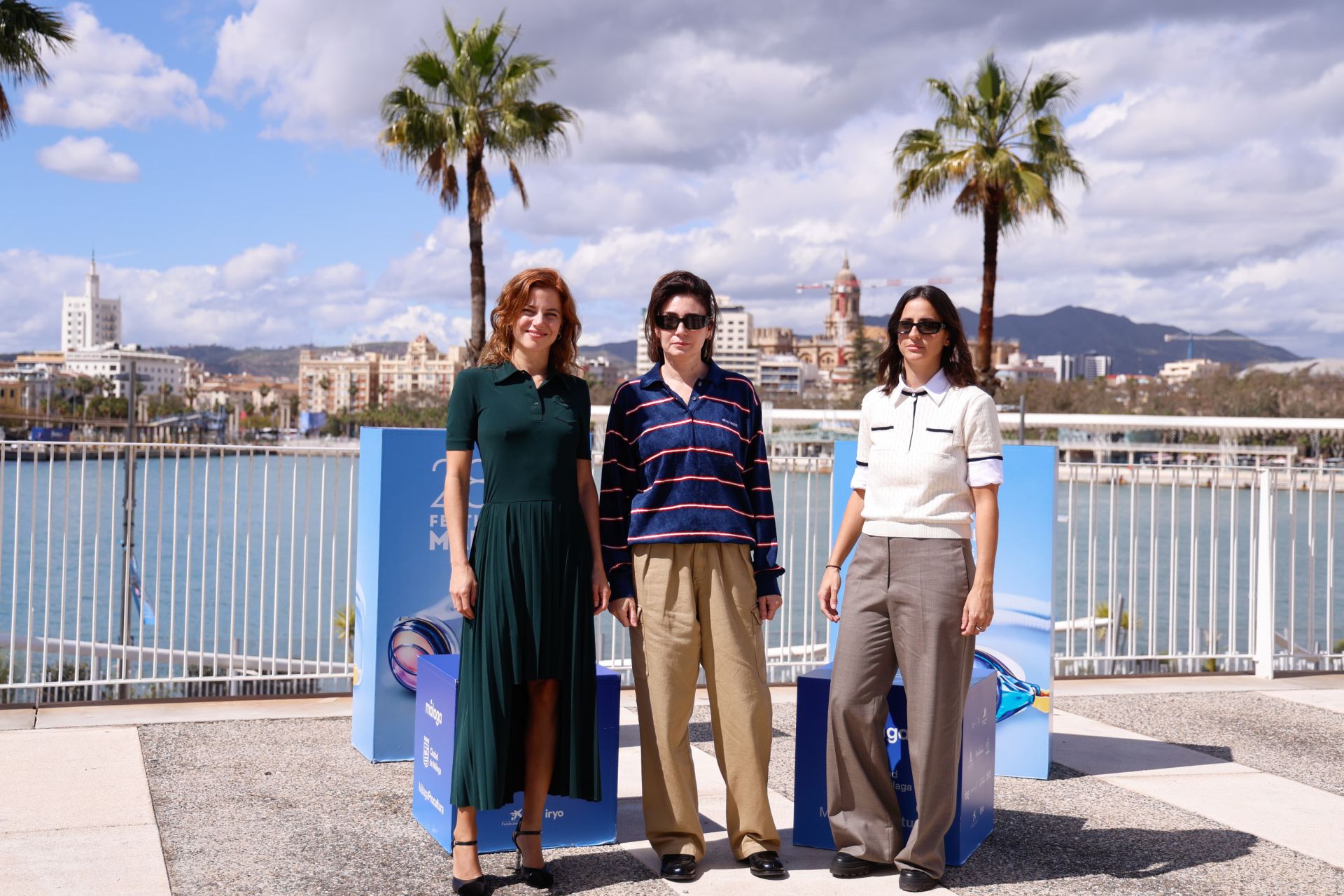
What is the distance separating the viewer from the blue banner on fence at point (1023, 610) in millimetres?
5109

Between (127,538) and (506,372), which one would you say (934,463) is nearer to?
(506,372)

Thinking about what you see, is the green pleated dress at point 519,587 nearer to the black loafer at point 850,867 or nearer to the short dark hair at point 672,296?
the short dark hair at point 672,296

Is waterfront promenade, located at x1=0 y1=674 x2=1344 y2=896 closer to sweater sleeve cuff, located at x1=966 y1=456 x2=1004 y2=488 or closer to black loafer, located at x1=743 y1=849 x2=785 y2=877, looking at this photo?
black loafer, located at x1=743 y1=849 x2=785 y2=877

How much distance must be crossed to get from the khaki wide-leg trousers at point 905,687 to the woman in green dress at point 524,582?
809mm

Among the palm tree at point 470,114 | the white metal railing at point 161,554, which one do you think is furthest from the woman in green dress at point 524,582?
the palm tree at point 470,114

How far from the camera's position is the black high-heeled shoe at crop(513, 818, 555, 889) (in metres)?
3.54

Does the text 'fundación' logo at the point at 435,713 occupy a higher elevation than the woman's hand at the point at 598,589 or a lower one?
lower

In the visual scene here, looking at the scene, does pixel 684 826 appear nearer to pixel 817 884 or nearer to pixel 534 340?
pixel 817 884

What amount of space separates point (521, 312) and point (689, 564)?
938 millimetres

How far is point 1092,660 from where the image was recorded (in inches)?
306

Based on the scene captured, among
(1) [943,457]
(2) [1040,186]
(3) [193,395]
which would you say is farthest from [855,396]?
(1) [943,457]

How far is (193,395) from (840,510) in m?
160

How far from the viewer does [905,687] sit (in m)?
3.75

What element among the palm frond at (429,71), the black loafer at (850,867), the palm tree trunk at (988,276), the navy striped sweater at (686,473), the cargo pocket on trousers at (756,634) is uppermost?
the palm frond at (429,71)
